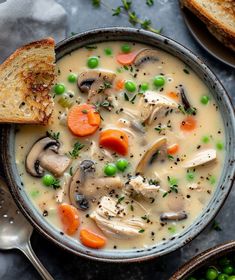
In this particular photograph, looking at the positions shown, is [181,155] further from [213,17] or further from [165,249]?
[213,17]

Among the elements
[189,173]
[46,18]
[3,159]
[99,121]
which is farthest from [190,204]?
[46,18]

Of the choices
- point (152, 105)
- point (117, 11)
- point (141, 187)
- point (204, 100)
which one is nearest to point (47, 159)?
point (141, 187)

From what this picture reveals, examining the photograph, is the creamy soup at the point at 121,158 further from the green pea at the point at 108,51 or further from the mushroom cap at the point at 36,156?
the green pea at the point at 108,51

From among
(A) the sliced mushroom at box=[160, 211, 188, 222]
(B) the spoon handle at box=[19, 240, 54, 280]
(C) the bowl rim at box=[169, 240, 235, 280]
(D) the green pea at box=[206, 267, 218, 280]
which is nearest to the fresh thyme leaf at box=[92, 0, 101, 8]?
(A) the sliced mushroom at box=[160, 211, 188, 222]

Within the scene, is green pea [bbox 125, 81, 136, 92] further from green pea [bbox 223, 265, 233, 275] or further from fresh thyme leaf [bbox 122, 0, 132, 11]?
green pea [bbox 223, 265, 233, 275]

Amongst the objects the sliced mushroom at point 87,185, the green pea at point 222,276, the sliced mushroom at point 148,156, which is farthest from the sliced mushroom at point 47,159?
the green pea at point 222,276

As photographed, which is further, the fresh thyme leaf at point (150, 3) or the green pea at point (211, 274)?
the fresh thyme leaf at point (150, 3)

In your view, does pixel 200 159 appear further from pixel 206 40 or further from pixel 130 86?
pixel 206 40
